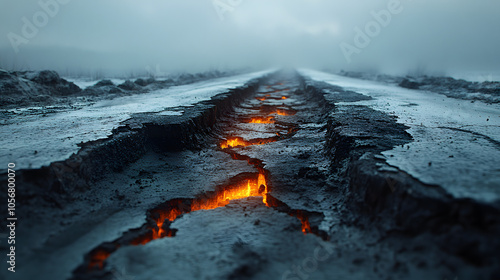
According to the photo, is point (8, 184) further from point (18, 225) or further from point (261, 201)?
point (261, 201)

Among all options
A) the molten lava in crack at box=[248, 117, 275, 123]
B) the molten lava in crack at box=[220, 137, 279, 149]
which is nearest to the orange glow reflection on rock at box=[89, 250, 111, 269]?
the molten lava in crack at box=[220, 137, 279, 149]

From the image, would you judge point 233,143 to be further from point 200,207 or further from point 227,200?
point 200,207

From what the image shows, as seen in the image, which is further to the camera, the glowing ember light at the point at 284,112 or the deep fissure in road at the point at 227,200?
the glowing ember light at the point at 284,112

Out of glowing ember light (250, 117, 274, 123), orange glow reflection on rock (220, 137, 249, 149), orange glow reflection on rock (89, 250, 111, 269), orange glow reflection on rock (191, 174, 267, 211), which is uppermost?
glowing ember light (250, 117, 274, 123)

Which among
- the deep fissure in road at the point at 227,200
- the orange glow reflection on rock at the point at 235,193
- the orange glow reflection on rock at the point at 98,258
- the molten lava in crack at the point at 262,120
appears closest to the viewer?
the orange glow reflection on rock at the point at 98,258

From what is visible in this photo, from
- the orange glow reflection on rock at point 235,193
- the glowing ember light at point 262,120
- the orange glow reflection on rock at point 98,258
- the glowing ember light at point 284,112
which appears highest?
the glowing ember light at point 284,112

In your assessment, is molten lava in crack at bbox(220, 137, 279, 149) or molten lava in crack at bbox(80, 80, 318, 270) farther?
molten lava in crack at bbox(220, 137, 279, 149)

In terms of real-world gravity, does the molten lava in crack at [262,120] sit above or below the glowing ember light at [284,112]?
below

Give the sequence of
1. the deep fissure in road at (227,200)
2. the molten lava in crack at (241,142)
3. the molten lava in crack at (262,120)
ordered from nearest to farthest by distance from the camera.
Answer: the deep fissure in road at (227,200)
the molten lava in crack at (241,142)
the molten lava in crack at (262,120)

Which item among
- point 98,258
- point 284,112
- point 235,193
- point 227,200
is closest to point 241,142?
point 235,193

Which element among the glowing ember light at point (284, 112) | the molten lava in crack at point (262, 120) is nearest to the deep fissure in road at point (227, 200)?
the molten lava in crack at point (262, 120)

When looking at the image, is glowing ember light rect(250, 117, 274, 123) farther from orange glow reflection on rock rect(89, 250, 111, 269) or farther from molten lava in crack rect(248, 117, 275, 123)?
orange glow reflection on rock rect(89, 250, 111, 269)

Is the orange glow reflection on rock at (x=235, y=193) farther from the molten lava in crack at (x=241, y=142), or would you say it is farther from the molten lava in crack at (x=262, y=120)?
the molten lava in crack at (x=262, y=120)

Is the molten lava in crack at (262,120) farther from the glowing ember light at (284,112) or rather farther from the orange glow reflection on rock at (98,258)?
the orange glow reflection on rock at (98,258)
